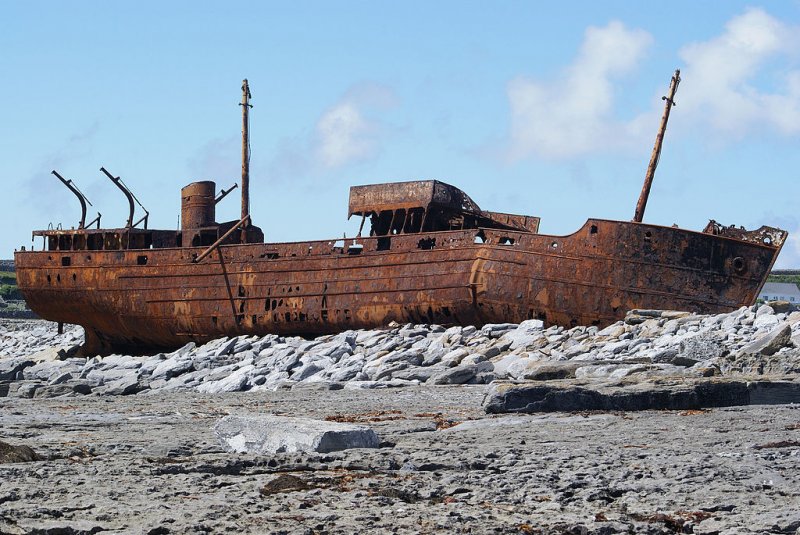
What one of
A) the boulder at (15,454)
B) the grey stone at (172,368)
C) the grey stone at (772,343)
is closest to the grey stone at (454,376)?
the grey stone at (772,343)

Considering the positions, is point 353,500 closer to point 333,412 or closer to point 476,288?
point 333,412

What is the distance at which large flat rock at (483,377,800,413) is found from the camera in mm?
9094

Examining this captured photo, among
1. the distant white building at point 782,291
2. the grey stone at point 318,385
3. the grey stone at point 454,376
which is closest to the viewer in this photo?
the grey stone at point 454,376

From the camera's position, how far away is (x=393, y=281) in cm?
2328

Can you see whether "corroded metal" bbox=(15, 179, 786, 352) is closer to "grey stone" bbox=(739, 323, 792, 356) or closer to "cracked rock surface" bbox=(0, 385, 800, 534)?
"grey stone" bbox=(739, 323, 792, 356)

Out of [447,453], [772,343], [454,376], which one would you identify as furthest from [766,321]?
[447,453]

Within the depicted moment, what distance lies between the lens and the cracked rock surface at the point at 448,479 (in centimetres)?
482

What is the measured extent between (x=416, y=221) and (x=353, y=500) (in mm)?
19179

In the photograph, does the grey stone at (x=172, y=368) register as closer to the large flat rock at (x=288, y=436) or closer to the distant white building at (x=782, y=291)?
the large flat rock at (x=288, y=436)

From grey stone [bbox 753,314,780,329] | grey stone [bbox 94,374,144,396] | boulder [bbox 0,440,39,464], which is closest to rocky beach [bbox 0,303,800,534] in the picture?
boulder [bbox 0,440,39,464]

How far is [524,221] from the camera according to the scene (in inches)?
948

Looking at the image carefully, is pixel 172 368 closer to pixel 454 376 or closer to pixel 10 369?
pixel 10 369

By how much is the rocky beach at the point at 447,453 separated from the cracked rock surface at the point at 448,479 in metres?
0.01

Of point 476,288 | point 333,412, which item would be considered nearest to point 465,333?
point 476,288
